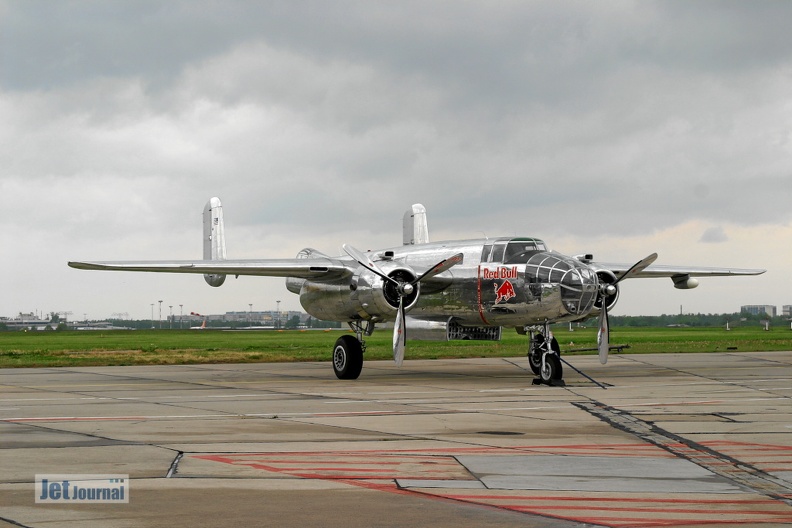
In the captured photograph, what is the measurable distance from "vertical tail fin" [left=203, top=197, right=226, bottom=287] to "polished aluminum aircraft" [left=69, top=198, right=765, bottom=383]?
9.26 m

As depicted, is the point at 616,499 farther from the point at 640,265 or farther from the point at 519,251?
the point at 640,265

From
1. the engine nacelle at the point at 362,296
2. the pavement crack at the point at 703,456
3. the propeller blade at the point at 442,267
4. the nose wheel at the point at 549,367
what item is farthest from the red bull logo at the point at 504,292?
the pavement crack at the point at 703,456

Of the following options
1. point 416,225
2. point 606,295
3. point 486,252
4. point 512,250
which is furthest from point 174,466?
point 416,225

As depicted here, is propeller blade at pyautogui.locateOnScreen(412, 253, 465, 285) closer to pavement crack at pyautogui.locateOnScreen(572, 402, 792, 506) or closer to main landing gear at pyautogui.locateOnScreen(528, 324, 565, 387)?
main landing gear at pyautogui.locateOnScreen(528, 324, 565, 387)

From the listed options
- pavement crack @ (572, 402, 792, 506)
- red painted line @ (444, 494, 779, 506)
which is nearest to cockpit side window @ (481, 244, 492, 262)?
pavement crack @ (572, 402, 792, 506)

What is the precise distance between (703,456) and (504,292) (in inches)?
504

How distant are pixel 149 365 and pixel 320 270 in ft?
42.0

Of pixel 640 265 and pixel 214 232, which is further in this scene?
pixel 214 232

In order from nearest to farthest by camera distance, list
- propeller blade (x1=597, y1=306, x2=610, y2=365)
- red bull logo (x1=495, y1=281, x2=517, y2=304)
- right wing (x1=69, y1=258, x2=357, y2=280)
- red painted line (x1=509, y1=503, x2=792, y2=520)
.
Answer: red painted line (x1=509, y1=503, x2=792, y2=520)
red bull logo (x1=495, y1=281, x2=517, y2=304)
propeller blade (x1=597, y1=306, x2=610, y2=365)
right wing (x1=69, y1=258, x2=357, y2=280)

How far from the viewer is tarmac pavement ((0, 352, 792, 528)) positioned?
8047 millimetres

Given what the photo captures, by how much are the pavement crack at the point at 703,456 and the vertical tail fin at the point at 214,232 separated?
74.5 feet

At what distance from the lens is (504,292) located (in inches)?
945

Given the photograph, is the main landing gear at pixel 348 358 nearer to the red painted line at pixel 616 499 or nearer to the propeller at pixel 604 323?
the propeller at pixel 604 323

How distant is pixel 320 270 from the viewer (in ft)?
86.5
